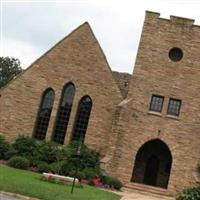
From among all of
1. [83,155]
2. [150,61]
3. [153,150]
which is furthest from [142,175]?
[150,61]

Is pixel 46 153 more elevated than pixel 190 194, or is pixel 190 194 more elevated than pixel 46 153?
pixel 46 153

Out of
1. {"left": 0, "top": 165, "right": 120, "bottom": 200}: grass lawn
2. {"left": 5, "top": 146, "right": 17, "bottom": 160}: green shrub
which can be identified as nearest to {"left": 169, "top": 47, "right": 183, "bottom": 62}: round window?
{"left": 5, "top": 146, "right": 17, "bottom": 160}: green shrub

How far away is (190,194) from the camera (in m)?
29.5

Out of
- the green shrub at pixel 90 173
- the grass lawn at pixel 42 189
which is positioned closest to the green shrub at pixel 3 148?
the green shrub at pixel 90 173

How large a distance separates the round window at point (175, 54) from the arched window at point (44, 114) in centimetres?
781

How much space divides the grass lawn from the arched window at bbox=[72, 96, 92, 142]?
817 centimetres

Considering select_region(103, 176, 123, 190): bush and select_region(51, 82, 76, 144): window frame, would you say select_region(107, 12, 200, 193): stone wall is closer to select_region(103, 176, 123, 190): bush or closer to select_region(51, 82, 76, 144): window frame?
select_region(103, 176, 123, 190): bush

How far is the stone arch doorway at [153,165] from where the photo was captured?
116 feet

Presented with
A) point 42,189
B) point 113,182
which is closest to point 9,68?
point 113,182

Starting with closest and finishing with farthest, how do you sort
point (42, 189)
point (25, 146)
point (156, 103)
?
1. point (42, 189)
2. point (25, 146)
3. point (156, 103)

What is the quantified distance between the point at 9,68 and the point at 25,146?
50538 millimetres

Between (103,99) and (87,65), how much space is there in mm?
2448

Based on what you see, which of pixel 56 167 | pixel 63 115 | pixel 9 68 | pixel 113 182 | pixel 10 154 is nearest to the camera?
pixel 113 182

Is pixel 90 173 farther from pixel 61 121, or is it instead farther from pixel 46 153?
pixel 61 121
